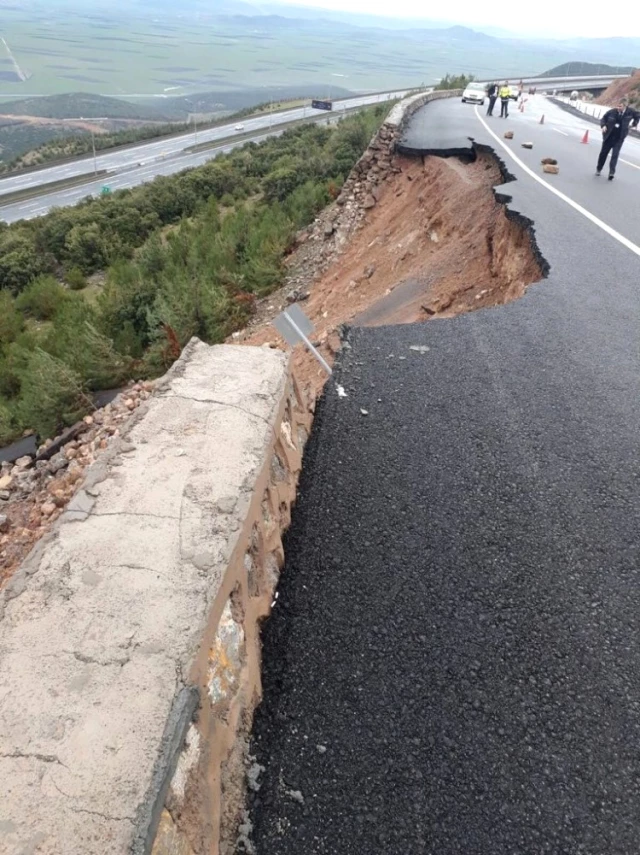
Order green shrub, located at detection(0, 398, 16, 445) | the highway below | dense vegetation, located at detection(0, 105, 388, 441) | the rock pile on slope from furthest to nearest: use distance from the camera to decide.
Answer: the highway below → dense vegetation, located at detection(0, 105, 388, 441) → green shrub, located at detection(0, 398, 16, 445) → the rock pile on slope

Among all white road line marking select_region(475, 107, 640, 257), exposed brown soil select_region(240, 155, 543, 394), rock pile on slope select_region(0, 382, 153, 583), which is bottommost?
rock pile on slope select_region(0, 382, 153, 583)

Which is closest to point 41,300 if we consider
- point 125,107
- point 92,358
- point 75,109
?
point 92,358

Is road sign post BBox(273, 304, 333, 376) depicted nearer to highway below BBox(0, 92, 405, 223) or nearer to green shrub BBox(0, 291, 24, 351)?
green shrub BBox(0, 291, 24, 351)

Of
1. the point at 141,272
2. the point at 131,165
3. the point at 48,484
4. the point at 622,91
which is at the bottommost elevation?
the point at 131,165

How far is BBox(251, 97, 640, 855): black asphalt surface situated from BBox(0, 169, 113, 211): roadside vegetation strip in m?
49.4

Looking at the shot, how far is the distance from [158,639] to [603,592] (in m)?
2.60

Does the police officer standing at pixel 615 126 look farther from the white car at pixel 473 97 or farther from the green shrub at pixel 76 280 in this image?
the green shrub at pixel 76 280

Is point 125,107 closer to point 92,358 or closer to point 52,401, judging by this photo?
point 92,358

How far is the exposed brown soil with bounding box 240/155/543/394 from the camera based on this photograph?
8.53m

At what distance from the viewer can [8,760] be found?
2.16 meters

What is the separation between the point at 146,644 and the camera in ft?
8.44

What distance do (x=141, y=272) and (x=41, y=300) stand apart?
471 centimetres

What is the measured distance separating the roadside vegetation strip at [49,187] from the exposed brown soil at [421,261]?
39.6 meters

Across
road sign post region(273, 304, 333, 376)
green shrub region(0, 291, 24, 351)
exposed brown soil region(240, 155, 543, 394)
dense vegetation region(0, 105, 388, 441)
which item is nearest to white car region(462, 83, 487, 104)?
dense vegetation region(0, 105, 388, 441)
